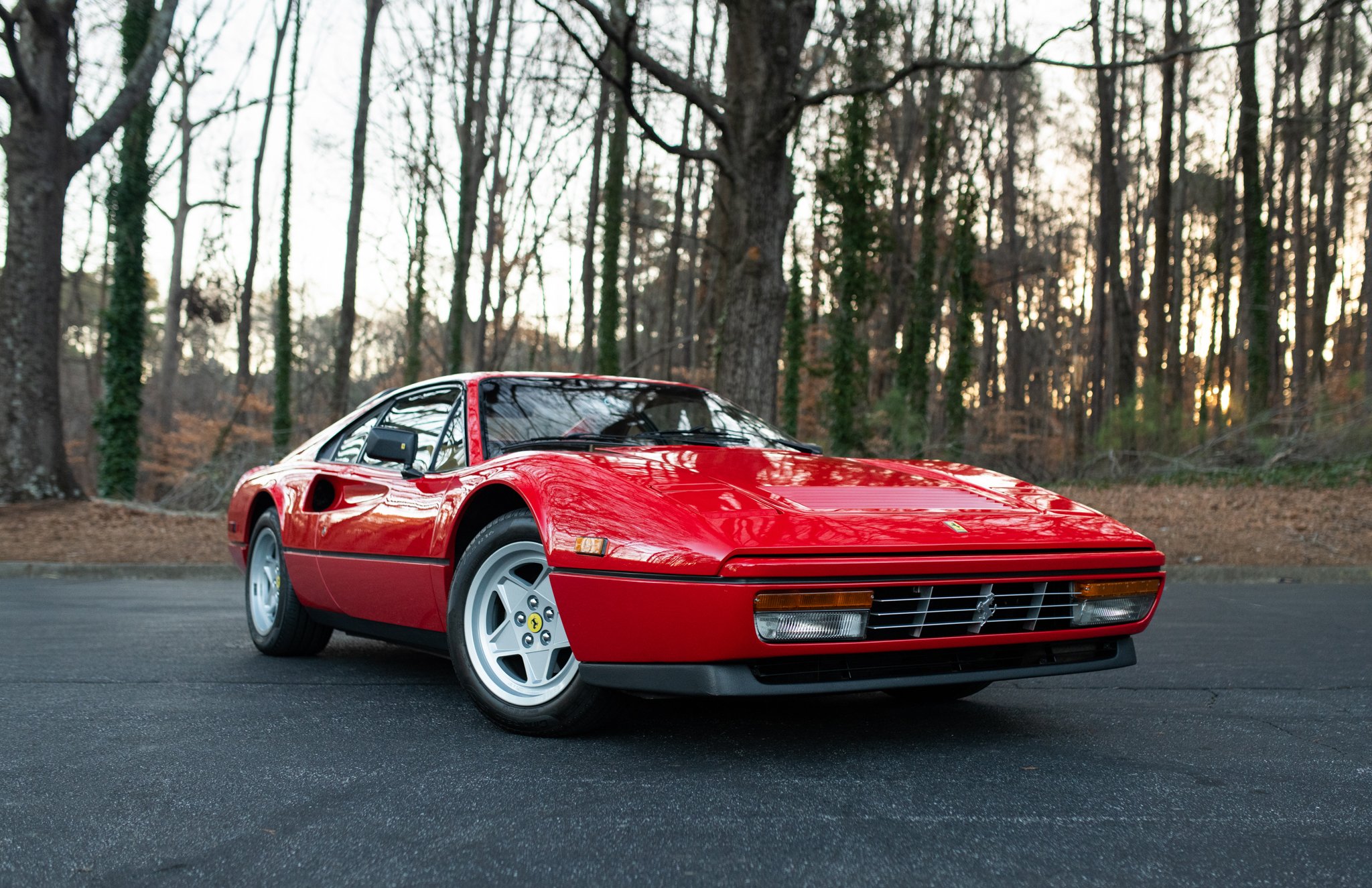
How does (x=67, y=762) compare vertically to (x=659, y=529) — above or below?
below

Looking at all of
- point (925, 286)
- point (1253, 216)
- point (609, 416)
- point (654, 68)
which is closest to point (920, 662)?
point (609, 416)

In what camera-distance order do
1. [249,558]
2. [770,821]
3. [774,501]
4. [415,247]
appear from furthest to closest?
[415,247]
[249,558]
[774,501]
[770,821]

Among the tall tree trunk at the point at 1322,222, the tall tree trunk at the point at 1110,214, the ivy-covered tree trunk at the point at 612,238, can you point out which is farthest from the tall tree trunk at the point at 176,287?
the tall tree trunk at the point at 1322,222

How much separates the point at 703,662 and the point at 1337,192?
32578mm

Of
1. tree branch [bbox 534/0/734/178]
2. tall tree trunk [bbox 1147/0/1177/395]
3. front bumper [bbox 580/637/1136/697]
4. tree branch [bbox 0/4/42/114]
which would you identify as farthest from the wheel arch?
tall tree trunk [bbox 1147/0/1177/395]

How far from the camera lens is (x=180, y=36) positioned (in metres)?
18.0

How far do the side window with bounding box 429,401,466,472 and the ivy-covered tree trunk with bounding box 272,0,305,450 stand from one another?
23.2 meters

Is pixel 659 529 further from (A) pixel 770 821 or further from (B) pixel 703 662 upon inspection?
(A) pixel 770 821

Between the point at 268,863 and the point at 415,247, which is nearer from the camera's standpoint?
the point at 268,863

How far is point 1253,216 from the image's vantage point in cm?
2014

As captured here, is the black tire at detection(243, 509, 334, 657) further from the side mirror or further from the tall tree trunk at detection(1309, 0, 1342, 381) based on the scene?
the tall tree trunk at detection(1309, 0, 1342, 381)

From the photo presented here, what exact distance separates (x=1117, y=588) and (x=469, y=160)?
2229 centimetres

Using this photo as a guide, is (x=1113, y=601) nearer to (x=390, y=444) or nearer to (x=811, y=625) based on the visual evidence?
(x=811, y=625)

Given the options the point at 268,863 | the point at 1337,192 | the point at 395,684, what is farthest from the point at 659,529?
the point at 1337,192
